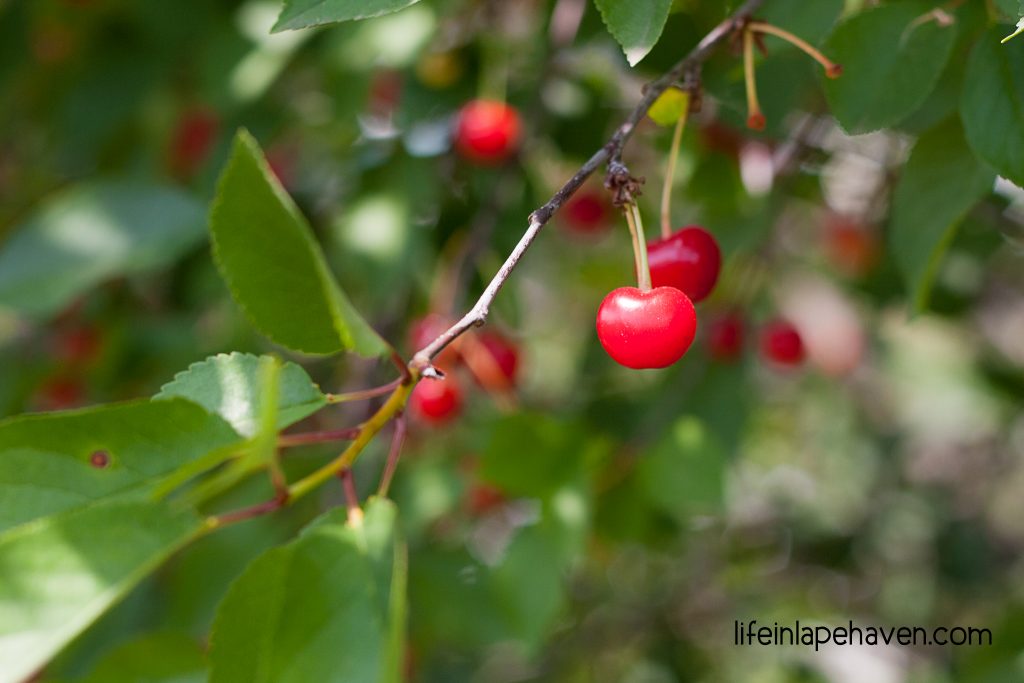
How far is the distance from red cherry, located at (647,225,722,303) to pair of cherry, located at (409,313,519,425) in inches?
20.7

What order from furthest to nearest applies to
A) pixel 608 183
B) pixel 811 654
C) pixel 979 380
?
pixel 811 654 < pixel 979 380 < pixel 608 183

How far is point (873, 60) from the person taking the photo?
75 centimetres

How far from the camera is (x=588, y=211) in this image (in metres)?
1.72

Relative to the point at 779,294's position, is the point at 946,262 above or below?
above

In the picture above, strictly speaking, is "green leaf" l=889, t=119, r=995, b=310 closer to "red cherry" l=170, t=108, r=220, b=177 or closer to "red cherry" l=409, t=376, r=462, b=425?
"red cherry" l=409, t=376, r=462, b=425

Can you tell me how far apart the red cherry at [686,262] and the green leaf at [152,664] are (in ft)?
1.82

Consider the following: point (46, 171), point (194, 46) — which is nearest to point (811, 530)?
point (194, 46)

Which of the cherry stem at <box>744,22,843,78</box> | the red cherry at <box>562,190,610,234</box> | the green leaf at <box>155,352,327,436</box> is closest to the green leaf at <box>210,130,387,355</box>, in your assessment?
the green leaf at <box>155,352,327,436</box>

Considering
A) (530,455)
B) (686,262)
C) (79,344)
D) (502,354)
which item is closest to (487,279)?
(502,354)

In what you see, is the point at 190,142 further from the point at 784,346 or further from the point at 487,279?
the point at 784,346

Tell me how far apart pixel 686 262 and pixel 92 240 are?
1.06m

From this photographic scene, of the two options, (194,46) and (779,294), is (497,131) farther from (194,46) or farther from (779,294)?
(779,294)

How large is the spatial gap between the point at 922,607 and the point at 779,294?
3.02 feet

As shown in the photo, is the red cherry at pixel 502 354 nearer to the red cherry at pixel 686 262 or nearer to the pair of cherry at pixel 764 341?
the pair of cherry at pixel 764 341
